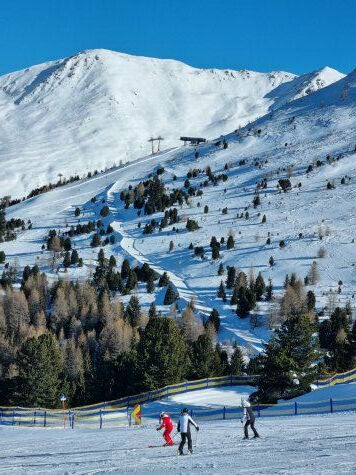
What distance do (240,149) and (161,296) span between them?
92.0 m

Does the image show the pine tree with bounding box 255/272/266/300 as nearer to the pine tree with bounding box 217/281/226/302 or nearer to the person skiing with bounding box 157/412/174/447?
the pine tree with bounding box 217/281/226/302

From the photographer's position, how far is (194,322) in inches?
2835

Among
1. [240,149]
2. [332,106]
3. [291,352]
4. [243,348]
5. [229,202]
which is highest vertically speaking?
[332,106]

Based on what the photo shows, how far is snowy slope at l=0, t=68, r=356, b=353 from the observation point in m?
92.9

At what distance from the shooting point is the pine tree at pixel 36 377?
51.6 meters

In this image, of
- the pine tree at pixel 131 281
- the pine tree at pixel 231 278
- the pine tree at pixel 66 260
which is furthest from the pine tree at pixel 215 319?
the pine tree at pixel 66 260

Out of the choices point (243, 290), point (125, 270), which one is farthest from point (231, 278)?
point (125, 270)

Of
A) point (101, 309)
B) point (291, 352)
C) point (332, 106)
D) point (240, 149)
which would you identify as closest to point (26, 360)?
point (291, 352)

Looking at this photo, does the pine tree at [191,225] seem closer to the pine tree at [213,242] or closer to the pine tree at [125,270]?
the pine tree at [213,242]

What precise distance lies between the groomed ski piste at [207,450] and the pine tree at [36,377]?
1888 cm

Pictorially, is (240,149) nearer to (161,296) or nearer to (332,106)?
(332,106)

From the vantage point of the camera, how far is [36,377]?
170ft

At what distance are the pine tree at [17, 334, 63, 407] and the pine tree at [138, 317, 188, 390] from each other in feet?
23.0

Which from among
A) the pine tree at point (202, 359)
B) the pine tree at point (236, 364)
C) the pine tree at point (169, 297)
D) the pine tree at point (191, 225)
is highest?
the pine tree at point (191, 225)
